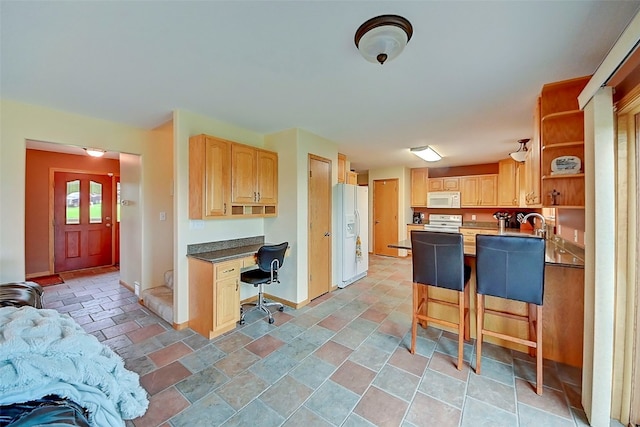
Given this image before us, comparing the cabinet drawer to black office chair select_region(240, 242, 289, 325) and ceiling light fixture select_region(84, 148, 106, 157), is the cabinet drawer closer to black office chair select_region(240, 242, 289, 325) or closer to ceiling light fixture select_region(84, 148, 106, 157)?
black office chair select_region(240, 242, 289, 325)

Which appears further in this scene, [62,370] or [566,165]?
[566,165]

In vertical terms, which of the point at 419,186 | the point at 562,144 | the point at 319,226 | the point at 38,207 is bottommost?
the point at 319,226

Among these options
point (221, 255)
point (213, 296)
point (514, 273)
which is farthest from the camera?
point (221, 255)

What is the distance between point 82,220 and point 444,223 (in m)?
8.34

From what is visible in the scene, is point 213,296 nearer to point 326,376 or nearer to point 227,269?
point 227,269

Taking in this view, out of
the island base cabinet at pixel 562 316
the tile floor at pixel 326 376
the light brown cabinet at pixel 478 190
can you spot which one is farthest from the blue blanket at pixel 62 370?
the light brown cabinet at pixel 478 190

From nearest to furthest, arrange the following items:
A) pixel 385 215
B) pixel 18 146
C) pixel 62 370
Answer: pixel 62 370, pixel 18 146, pixel 385 215

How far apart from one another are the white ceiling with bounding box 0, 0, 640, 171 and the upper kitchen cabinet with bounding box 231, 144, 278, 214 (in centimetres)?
46

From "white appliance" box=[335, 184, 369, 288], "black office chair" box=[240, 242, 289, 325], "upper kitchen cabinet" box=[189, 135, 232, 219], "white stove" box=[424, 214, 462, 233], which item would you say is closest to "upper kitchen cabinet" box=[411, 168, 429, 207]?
"white stove" box=[424, 214, 462, 233]

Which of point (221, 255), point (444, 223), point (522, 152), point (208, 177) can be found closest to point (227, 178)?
point (208, 177)

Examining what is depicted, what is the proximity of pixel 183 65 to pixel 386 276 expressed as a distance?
4.54 metres

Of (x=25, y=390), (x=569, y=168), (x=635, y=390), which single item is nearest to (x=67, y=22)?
(x=25, y=390)

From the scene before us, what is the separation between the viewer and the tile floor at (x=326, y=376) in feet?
5.61

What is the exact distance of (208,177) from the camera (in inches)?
113
